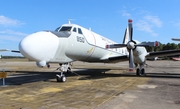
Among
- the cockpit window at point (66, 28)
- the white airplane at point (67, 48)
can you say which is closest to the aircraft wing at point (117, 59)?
the white airplane at point (67, 48)

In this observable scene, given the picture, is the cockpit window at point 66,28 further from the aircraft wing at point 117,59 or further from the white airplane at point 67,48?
the aircraft wing at point 117,59

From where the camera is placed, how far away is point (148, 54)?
1639 cm

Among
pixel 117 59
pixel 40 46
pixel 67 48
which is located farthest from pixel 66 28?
pixel 117 59

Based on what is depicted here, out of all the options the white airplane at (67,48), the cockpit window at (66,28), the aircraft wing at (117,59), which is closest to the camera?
the white airplane at (67,48)

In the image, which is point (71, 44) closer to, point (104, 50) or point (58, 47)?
point (58, 47)

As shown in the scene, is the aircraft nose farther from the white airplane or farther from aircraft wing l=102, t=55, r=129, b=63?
aircraft wing l=102, t=55, r=129, b=63

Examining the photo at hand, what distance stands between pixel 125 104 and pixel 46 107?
2.52 meters

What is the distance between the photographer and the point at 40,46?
8930 mm

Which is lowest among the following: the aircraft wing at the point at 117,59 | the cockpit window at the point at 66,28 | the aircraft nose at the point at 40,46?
the aircraft wing at the point at 117,59

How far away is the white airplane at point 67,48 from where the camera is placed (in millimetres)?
8820

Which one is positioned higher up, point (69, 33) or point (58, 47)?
point (69, 33)

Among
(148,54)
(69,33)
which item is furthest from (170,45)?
(69,33)

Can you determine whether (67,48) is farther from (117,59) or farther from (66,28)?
(117,59)

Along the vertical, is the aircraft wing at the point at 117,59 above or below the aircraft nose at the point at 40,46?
below
